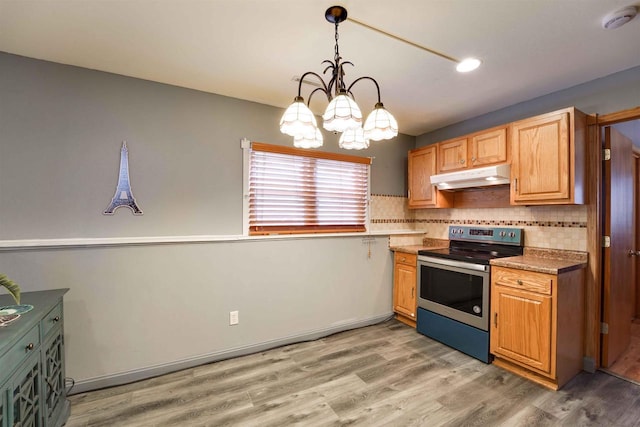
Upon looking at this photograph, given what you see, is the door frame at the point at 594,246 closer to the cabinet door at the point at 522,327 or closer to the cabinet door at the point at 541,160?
the cabinet door at the point at 541,160

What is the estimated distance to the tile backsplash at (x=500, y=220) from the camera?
2492mm

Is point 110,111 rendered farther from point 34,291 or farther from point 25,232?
point 34,291

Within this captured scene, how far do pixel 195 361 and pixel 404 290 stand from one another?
7.50 feet

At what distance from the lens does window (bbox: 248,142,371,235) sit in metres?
2.79

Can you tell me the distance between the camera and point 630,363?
2479mm

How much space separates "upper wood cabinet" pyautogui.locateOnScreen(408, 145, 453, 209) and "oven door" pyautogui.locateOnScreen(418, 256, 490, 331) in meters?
0.73

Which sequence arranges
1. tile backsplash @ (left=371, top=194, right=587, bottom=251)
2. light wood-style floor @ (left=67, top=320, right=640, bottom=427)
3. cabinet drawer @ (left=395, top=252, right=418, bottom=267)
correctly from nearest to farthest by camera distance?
light wood-style floor @ (left=67, top=320, right=640, bottom=427), tile backsplash @ (left=371, top=194, right=587, bottom=251), cabinet drawer @ (left=395, top=252, right=418, bottom=267)

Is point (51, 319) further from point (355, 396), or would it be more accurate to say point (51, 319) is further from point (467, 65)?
point (467, 65)

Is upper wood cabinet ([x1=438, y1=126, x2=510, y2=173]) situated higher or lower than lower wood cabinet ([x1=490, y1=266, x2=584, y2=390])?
higher

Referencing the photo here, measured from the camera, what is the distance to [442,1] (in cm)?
149

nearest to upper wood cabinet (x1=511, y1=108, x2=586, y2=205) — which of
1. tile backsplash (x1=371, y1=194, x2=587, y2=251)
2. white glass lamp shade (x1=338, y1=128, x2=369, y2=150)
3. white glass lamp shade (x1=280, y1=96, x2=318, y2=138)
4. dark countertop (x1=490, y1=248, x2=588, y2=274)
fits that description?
tile backsplash (x1=371, y1=194, x2=587, y2=251)

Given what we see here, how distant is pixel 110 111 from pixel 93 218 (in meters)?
0.83

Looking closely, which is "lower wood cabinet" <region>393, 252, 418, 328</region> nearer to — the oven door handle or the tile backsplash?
the oven door handle

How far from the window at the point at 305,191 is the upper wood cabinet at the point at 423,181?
0.61m
